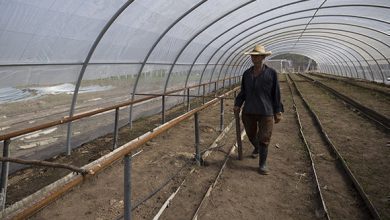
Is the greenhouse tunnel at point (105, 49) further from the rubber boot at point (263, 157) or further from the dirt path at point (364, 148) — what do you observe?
the dirt path at point (364, 148)

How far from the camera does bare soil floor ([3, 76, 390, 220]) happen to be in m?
3.69

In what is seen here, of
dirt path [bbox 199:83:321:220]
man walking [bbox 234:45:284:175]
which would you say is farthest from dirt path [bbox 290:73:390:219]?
man walking [bbox 234:45:284:175]

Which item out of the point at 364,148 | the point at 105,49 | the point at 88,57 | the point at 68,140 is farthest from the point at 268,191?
the point at 105,49

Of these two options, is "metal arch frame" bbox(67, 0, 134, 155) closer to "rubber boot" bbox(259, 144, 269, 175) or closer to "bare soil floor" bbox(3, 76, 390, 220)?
"bare soil floor" bbox(3, 76, 390, 220)

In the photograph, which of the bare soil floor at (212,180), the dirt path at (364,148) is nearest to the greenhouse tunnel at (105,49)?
the bare soil floor at (212,180)

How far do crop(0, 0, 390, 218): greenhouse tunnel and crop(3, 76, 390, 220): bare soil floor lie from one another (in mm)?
952

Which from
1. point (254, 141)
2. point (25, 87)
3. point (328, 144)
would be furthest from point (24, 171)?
point (328, 144)

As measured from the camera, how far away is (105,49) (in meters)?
6.76

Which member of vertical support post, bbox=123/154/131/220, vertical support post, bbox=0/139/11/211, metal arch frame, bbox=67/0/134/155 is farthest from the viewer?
metal arch frame, bbox=67/0/134/155

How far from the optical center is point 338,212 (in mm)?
3629

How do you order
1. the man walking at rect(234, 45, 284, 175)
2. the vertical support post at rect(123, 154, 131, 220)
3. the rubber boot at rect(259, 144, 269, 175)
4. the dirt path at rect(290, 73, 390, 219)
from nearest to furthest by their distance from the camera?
the vertical support post at rect(123, 154, 131, 220) → the dirt path at rect(290, 73, 390, 219) → the man walking at rect(234, 45, 284, 175) → the rubber boot at rect(259, 144, 269, 175)

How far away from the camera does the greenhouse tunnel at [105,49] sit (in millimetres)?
4891

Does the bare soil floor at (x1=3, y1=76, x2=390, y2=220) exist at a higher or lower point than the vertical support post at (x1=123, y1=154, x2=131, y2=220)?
lower

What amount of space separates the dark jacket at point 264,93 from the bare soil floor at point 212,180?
971mm
